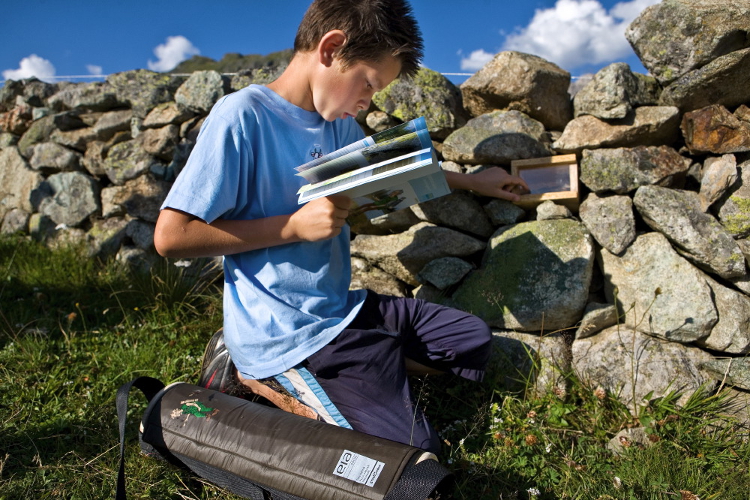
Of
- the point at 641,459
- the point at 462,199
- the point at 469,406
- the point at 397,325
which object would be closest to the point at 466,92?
the point at 462,199

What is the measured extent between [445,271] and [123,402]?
68.5 inches

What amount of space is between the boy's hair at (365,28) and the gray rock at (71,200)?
279cm

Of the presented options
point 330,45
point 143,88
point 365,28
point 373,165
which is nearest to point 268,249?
point 373,165

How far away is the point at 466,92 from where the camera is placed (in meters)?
3.25

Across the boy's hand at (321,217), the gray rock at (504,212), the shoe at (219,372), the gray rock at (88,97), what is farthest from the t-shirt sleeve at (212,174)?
the gray rock at (88,97)

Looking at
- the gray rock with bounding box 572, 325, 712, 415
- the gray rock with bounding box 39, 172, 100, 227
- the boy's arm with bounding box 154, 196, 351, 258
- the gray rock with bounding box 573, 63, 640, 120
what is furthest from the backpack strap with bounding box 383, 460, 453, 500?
the gray rock with bounding box 39, 172, 100, 227

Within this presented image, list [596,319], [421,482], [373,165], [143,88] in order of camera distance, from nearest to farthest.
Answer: [421,482]
[373,165]
[596,319]
[143,88]

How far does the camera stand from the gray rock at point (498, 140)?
9.68ft

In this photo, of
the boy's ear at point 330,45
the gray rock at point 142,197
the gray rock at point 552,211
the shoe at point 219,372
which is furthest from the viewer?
the gray rock at point 142,197

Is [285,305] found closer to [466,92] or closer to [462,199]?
[462,199]

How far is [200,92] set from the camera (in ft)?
12.7

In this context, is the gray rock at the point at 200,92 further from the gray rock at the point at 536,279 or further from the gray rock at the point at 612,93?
the gray rock at the point at 612,93

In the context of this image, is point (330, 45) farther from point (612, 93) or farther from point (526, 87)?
point (612, 93)

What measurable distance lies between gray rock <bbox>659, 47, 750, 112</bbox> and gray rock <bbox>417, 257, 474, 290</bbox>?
4.47ft
